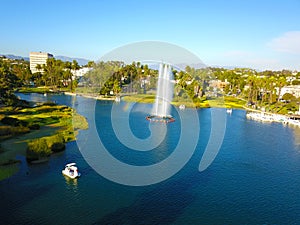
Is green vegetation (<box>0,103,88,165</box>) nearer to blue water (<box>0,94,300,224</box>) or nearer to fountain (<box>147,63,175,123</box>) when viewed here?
blue water (<box>0,94,300,224</box>)

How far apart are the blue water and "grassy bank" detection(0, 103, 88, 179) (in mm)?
1465

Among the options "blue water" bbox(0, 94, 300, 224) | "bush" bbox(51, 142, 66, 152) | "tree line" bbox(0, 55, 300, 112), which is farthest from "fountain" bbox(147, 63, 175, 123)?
"tree line" bbox(0, 55, 300, 112)

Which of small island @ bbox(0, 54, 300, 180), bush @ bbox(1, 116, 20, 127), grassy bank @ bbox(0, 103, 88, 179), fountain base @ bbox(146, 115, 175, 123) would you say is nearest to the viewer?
grassy bank @ bbox(0, 103, 88, 179)

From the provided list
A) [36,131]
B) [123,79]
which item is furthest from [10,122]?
[123,79]

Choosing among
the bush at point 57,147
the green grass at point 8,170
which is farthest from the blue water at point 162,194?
the bush at point 57,147

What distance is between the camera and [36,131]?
34.3 metres

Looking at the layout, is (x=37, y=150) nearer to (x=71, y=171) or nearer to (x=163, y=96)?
(x=71, y=171)

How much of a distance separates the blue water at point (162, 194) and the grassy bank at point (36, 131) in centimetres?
146

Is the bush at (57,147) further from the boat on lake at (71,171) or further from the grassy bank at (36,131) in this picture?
the boat on lake at (71,171)

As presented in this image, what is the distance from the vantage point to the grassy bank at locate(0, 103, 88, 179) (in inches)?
981

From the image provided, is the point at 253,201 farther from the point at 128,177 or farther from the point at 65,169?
the point at 65,169

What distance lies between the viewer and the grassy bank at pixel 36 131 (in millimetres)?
24922

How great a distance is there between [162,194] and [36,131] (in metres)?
21.6

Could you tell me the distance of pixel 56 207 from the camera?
1738 cm
